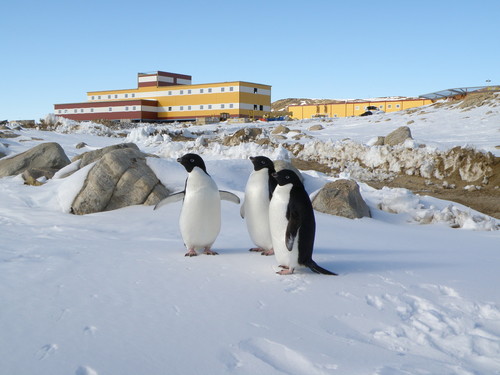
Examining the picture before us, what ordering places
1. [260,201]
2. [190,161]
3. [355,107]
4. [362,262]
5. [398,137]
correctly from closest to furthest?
[362,262] → [260,201] → [190,161] → [398,137] → [355,107]

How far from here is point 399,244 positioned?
5316mm

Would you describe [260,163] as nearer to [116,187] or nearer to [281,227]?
[281,227]

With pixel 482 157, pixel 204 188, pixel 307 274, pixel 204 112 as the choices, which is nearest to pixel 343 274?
pixel 307 274

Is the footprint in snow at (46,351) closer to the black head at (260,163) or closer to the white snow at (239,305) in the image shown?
the white snow at (239,305)

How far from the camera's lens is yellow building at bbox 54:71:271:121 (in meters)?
46.1

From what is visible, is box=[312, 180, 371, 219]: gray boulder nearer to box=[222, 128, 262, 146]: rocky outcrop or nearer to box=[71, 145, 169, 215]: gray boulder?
box=[71, 145, 169, 215]: gray boulder

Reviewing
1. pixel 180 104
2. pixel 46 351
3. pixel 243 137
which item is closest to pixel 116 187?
pixel 46 351

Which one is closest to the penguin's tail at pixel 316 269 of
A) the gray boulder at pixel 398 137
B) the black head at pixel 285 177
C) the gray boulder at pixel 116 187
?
the black head at pixel 285 177

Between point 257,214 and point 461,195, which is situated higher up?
point 257,214

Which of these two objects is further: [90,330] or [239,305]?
[239,305]

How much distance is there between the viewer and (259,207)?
428 cm

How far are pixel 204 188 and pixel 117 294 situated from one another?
5.19 feet

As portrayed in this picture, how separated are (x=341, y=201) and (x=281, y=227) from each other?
3.82m

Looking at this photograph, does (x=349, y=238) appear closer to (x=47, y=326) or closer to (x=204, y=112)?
(x=47, y=326)
